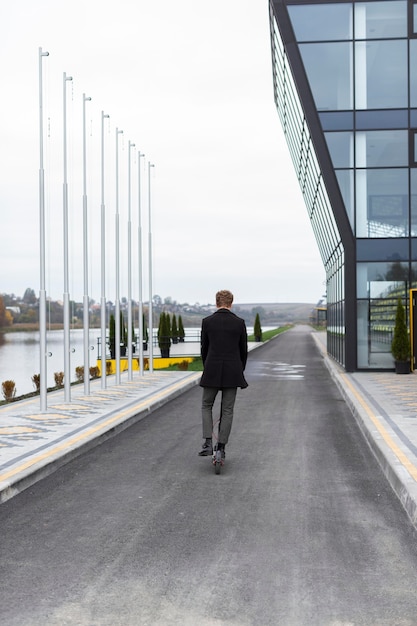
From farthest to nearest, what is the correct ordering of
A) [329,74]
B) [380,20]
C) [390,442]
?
[380,20] < [329,74] < [390,442]

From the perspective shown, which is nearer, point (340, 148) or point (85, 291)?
point (85, 291)

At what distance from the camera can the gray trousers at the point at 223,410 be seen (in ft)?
28.6

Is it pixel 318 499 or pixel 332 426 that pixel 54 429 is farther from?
pixel 318 499

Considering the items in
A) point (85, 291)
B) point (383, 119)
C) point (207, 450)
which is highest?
point (383, 119)

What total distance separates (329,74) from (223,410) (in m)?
19.3

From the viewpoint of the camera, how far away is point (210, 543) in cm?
575

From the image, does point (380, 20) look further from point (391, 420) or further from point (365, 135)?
point (391, 420)

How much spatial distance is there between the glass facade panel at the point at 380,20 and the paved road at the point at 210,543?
1907 centimetres

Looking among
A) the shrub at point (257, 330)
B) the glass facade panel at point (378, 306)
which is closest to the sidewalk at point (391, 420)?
the glass facade panel at point (378, 306)

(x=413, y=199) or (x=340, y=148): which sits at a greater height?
(x=340, y=148)

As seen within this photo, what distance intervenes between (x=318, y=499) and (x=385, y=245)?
18.8 metres

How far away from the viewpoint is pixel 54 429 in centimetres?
1177

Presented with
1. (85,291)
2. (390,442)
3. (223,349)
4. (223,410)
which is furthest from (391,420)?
(85,291)

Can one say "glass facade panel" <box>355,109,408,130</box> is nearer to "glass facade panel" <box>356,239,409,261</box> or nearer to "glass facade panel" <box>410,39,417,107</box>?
"glass facade panel" <box>410,39,417,107</box>
